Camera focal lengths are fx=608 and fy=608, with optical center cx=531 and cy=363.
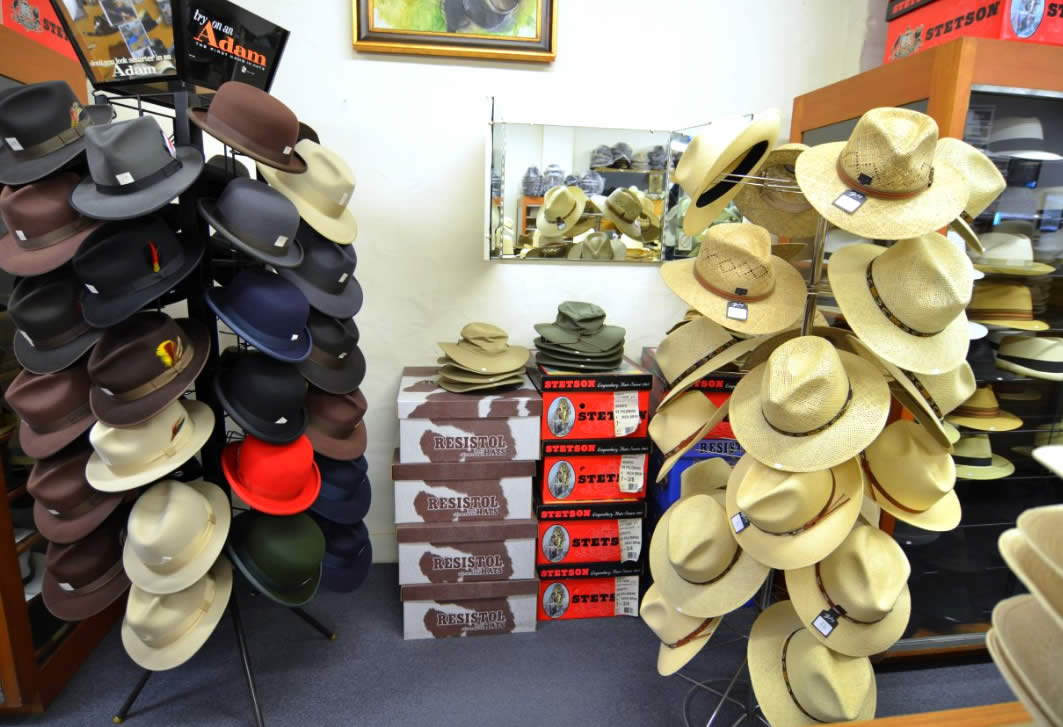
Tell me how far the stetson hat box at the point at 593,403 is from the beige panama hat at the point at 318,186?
3.13 ft

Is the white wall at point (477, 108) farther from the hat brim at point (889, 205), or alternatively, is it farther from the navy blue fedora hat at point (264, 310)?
the hat brim at point (889, 205)

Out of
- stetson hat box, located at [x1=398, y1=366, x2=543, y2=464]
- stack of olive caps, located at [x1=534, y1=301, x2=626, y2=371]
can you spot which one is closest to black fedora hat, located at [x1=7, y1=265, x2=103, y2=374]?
stetson hat box, located at [x1=398, y1=366, x2=543, y2=464]

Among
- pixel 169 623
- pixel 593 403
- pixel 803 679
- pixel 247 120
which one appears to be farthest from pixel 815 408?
pixel 169 623

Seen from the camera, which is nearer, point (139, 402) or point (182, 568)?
point (139, 402)

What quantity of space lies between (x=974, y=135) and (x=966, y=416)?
3.17 ft

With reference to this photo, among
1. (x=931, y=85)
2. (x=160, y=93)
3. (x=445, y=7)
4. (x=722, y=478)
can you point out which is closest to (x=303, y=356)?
(x=160, y=93)

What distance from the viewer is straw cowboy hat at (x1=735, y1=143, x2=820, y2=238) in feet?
5.46

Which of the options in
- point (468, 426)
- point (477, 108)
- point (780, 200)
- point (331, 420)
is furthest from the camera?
point (477, 108)

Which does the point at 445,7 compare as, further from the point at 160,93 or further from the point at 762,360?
the point at 762,360

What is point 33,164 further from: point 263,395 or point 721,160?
point 721,160

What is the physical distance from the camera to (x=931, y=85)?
183cm

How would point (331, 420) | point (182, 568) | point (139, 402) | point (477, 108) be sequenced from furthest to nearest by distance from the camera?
point (477, 108), point (331, 420), point (182, 568), point (139, 402)

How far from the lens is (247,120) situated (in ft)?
5.11

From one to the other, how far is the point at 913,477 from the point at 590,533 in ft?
4.07
